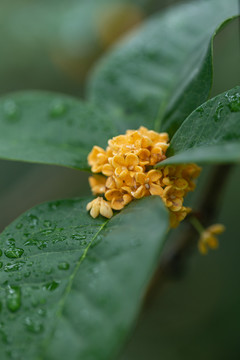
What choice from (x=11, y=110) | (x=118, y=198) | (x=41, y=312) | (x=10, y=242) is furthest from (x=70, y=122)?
(x=41, y=312)

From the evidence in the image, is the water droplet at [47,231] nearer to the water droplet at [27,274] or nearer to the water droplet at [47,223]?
the water droplet at [47,223]

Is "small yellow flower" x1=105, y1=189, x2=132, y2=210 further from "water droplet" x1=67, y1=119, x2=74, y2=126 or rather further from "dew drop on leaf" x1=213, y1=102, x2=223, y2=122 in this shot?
"water droplet" x1=67, y1=119, x2=74, y2=126

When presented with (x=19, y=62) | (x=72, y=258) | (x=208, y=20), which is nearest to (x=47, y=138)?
(x=72, y=258)

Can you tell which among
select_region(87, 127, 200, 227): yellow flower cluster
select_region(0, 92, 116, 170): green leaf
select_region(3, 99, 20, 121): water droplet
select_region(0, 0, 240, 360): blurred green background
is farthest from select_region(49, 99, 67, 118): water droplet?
select_region(0, 0, 240, 360): blurred green background

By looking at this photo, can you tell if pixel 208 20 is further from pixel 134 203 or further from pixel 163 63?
pixel 134 203

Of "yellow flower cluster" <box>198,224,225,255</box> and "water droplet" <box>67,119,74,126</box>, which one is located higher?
"water droplet" <box>67,119,74,126</box>
